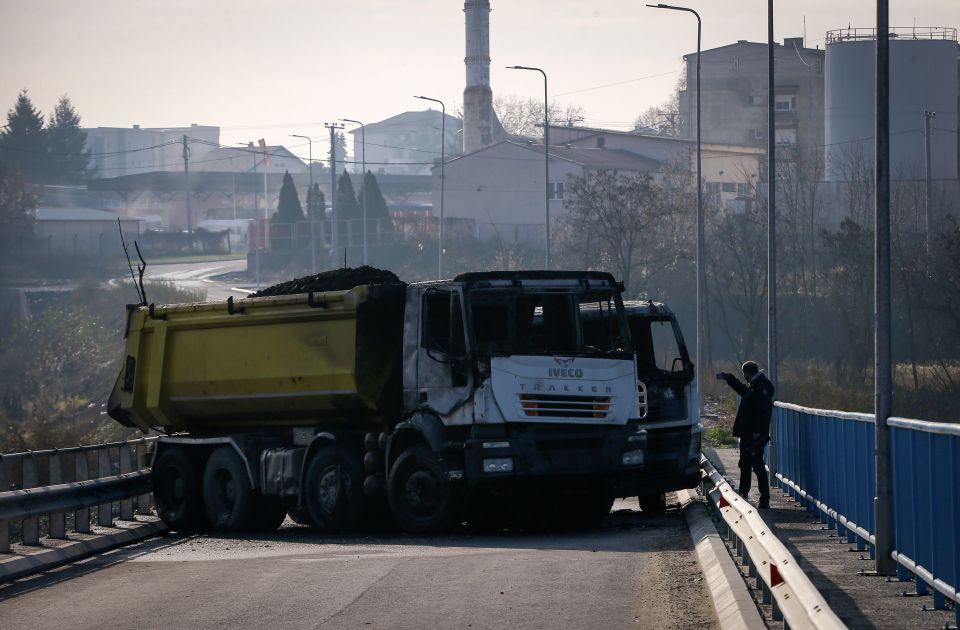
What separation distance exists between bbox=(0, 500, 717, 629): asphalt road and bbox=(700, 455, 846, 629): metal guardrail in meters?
0.56

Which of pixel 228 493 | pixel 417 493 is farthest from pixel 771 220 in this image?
pixel 228 493

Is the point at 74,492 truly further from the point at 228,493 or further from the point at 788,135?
the point at 788,135

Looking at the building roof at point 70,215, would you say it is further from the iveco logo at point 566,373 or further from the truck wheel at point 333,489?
the iveco logo at point 566,373

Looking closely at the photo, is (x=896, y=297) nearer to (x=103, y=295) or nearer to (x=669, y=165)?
(x=669, y=165)

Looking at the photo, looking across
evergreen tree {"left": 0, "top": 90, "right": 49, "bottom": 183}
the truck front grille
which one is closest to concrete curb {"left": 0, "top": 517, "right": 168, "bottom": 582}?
the truck front grille

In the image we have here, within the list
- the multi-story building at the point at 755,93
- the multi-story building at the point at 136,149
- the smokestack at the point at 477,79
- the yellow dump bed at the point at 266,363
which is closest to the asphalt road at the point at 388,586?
the yellow dump bed at the point at 266,363

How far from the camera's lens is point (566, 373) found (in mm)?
15891

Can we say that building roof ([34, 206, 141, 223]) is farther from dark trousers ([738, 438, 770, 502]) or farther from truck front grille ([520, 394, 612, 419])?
truck front grille ([520, 394, 612, 419])

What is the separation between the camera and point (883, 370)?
445 inches

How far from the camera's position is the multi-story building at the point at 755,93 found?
324 ft

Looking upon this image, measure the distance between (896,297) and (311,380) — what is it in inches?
1561

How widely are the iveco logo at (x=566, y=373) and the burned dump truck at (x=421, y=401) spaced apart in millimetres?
15

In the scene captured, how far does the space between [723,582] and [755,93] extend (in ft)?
313

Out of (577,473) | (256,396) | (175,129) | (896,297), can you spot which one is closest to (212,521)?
(256,396)
